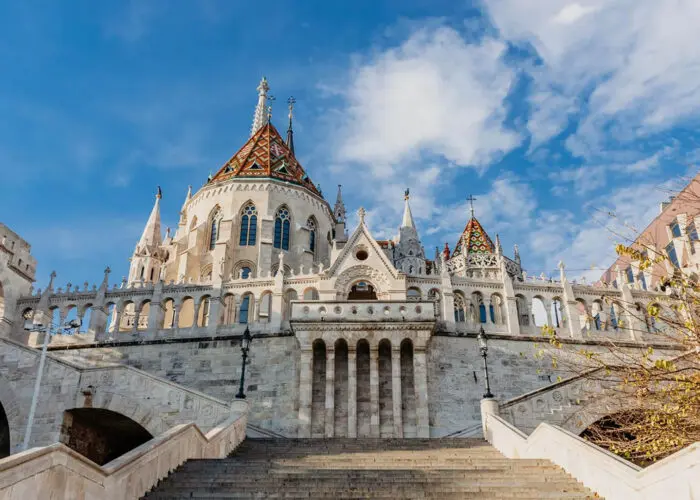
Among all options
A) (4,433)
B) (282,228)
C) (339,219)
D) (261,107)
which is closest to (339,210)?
(339,219)

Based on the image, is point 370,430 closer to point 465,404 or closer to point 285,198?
point 465,404

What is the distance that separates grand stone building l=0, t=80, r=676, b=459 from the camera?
65.4ft

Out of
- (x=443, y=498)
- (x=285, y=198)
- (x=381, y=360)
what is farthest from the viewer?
(x=285, y=198)

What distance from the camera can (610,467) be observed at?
10.3 m

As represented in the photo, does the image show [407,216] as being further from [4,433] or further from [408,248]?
[4,433]

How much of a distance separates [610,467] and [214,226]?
95.8 ft

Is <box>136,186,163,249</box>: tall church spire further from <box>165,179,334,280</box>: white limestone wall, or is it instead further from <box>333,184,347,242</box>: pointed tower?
<box>333,184,347,242</box>: pointed tower

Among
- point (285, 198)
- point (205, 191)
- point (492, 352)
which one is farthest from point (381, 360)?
point (205, 191)

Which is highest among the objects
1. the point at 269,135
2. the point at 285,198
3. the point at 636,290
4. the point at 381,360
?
the point at 269,135

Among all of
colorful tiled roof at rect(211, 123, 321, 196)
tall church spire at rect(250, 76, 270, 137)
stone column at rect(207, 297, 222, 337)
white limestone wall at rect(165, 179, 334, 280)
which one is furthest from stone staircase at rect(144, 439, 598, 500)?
tall church spire at rect(250, 76, 270, 137)

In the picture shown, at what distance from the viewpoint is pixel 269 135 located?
43.1 metres

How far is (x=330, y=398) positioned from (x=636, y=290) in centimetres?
1552

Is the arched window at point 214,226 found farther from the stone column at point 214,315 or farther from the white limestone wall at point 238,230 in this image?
the stone column at point 214,315

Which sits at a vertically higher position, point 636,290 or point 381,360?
point 636,290
